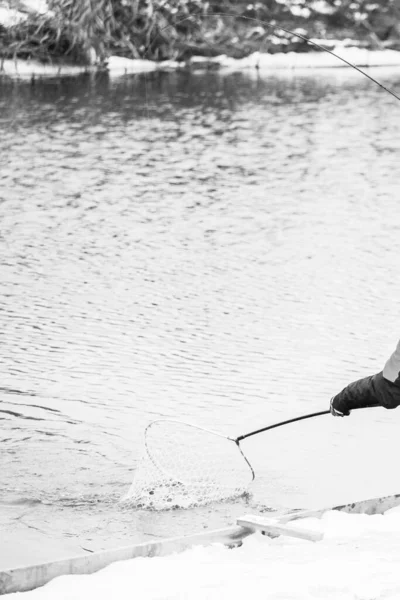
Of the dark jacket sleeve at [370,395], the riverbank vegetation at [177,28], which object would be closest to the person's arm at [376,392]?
the dark jacket sleeve at [370,395]

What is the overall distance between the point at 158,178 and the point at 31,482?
9.64m

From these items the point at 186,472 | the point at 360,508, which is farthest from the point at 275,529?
the point at 186,472

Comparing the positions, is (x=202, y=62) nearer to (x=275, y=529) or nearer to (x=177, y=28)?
(x=177, y=28)

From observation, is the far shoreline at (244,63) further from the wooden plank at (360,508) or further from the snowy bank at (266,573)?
the snowy bank at (266,573)

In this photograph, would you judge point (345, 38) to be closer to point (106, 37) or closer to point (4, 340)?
point (106, 37)

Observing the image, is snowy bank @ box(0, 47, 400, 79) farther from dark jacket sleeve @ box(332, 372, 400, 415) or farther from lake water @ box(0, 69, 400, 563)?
dark jacket sleeve @ box(332, 372, 400, 415)

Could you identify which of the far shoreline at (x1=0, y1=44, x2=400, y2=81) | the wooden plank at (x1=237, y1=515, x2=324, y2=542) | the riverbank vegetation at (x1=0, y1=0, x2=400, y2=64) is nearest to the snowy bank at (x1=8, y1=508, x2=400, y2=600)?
the wooden plank at (x1=237, y1=515, x2=324, y2=542)

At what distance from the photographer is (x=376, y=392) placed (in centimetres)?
498

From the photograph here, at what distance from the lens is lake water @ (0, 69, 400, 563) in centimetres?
618

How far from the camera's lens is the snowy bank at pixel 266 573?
423cm

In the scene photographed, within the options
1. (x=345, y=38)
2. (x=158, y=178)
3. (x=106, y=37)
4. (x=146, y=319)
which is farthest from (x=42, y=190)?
(x=345, y=38)

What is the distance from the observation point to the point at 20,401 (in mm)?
7246

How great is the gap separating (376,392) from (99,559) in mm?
1319

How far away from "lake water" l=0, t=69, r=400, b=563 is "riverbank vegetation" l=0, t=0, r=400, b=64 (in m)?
7.66
